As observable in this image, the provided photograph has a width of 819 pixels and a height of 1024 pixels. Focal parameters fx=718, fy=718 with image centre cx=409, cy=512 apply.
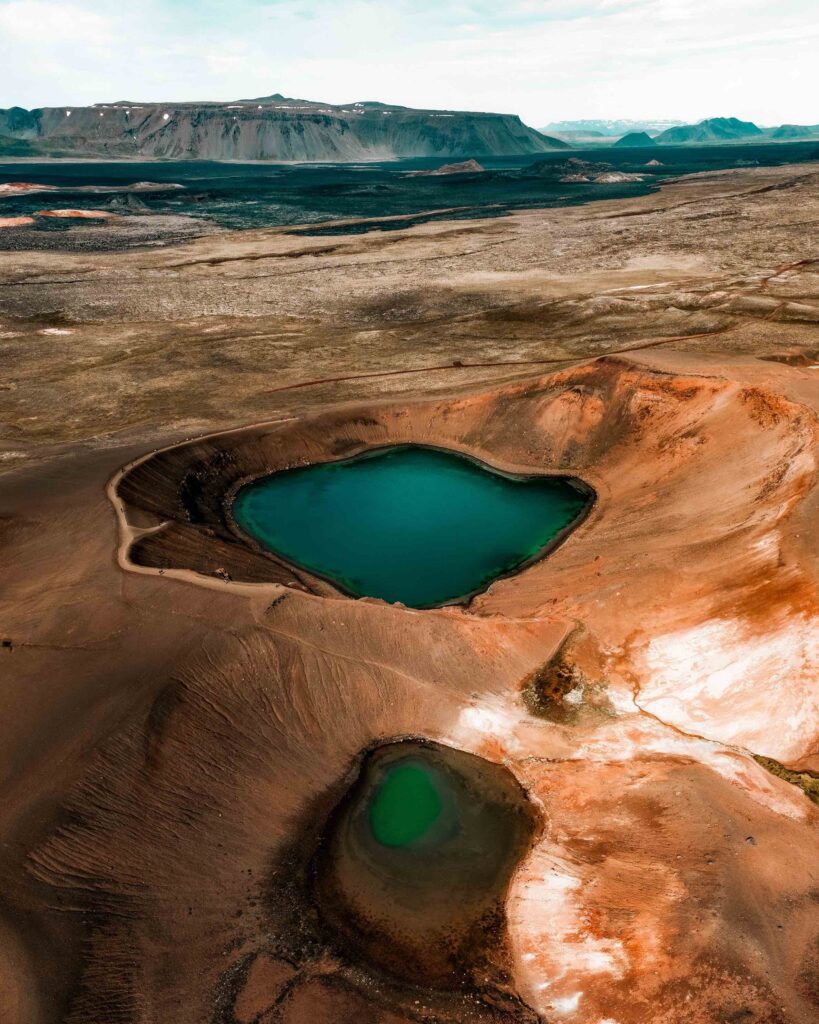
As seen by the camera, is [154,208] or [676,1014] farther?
[154,208]

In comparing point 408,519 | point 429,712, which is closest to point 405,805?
point 429,712

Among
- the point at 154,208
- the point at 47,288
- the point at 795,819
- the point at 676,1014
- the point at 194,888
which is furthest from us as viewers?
the point at 154,208

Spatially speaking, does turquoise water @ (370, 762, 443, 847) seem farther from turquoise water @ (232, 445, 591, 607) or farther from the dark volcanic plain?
turquoise water @ (232, 445, 591, 607)

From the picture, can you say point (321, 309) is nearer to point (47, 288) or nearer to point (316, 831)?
point (47, 288)

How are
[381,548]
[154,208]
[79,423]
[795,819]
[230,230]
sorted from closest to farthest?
[795,819], [381,548], [79,423], [230,230], [154,208]

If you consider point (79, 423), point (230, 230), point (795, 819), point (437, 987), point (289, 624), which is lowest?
point (437, 987)

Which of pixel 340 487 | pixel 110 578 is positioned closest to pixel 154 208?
pixel 340 487

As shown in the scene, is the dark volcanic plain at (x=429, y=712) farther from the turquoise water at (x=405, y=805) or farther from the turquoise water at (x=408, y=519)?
the turquoise water at (x=408, y=519)
